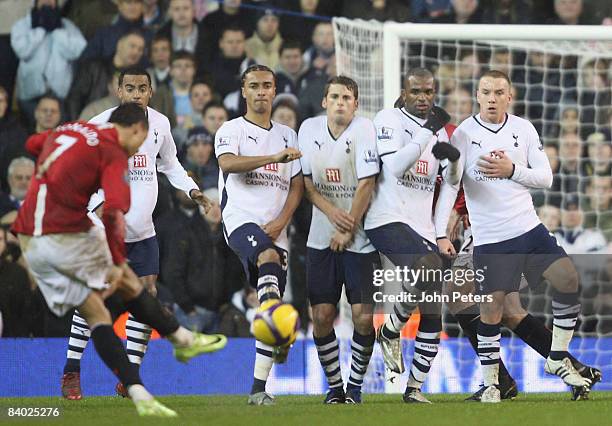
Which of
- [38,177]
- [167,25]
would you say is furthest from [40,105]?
[38,177]

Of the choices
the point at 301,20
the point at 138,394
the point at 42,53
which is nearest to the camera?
the point at 138,394

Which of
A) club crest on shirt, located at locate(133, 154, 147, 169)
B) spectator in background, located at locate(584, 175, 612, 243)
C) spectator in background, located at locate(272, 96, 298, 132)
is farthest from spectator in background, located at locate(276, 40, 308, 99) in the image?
club crest on shirt, located at locate(133, 154, 147, 169)

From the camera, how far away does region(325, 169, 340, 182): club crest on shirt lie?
27.3 feet

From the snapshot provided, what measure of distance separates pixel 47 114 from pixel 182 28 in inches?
67.0

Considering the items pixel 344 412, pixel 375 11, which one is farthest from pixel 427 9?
pixel 344 412

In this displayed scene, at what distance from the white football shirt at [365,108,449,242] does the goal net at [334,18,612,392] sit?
1.38 metres

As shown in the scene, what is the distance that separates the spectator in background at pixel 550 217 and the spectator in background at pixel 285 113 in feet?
8.06

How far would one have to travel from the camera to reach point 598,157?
1175 cm

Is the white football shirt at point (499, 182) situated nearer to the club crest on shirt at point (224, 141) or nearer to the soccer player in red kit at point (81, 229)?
the club crest on shirt at point (224, 141)

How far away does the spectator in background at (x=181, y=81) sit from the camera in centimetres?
1221

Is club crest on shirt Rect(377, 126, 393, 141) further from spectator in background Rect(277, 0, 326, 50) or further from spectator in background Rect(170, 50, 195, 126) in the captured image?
spectator in background Rect(277, 0, 326, 50)

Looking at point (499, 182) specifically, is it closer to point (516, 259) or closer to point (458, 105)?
point (516, 259)

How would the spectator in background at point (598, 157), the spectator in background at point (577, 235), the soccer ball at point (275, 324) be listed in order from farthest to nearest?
the spectator in background at point (598, 157), the spectator in background at point (577, 235), the soccer ball at point (275, 324)

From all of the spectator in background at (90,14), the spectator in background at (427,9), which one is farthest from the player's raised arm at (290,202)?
the spectator in background at (427,9)
